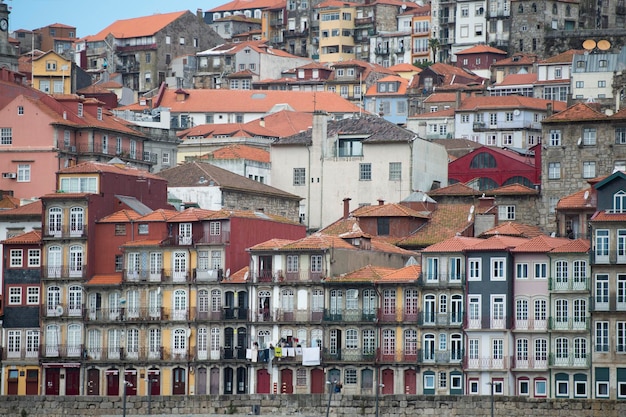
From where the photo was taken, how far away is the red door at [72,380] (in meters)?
97.9

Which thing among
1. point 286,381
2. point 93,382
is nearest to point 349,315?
point 286,381

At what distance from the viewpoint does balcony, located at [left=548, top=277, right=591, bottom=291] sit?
295 feet

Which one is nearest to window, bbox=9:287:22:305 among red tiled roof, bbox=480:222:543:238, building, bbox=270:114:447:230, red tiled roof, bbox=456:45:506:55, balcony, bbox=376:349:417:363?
balcony, bbox=376:349:417:363

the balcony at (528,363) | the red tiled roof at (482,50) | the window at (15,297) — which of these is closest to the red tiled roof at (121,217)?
the window at (15,297)

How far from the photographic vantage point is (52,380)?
9856cm

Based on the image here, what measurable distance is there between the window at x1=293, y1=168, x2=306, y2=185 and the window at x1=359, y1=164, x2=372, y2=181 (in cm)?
419

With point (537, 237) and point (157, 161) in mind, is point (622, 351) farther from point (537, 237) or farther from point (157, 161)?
point (157, 161)

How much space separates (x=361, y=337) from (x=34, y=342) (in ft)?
56.8

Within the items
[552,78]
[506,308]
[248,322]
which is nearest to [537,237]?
[506,308]

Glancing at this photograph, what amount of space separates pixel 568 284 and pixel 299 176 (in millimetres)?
33676

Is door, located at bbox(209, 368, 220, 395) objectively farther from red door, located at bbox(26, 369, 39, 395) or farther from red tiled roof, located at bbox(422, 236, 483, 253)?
red tiled roof, located at bbox(422, 236, 483, 253)

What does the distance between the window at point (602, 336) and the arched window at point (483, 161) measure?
118ft

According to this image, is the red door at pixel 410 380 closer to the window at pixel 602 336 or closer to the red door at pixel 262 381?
the red door at pixel 262 381

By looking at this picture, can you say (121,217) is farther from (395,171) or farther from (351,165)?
(395,171)
